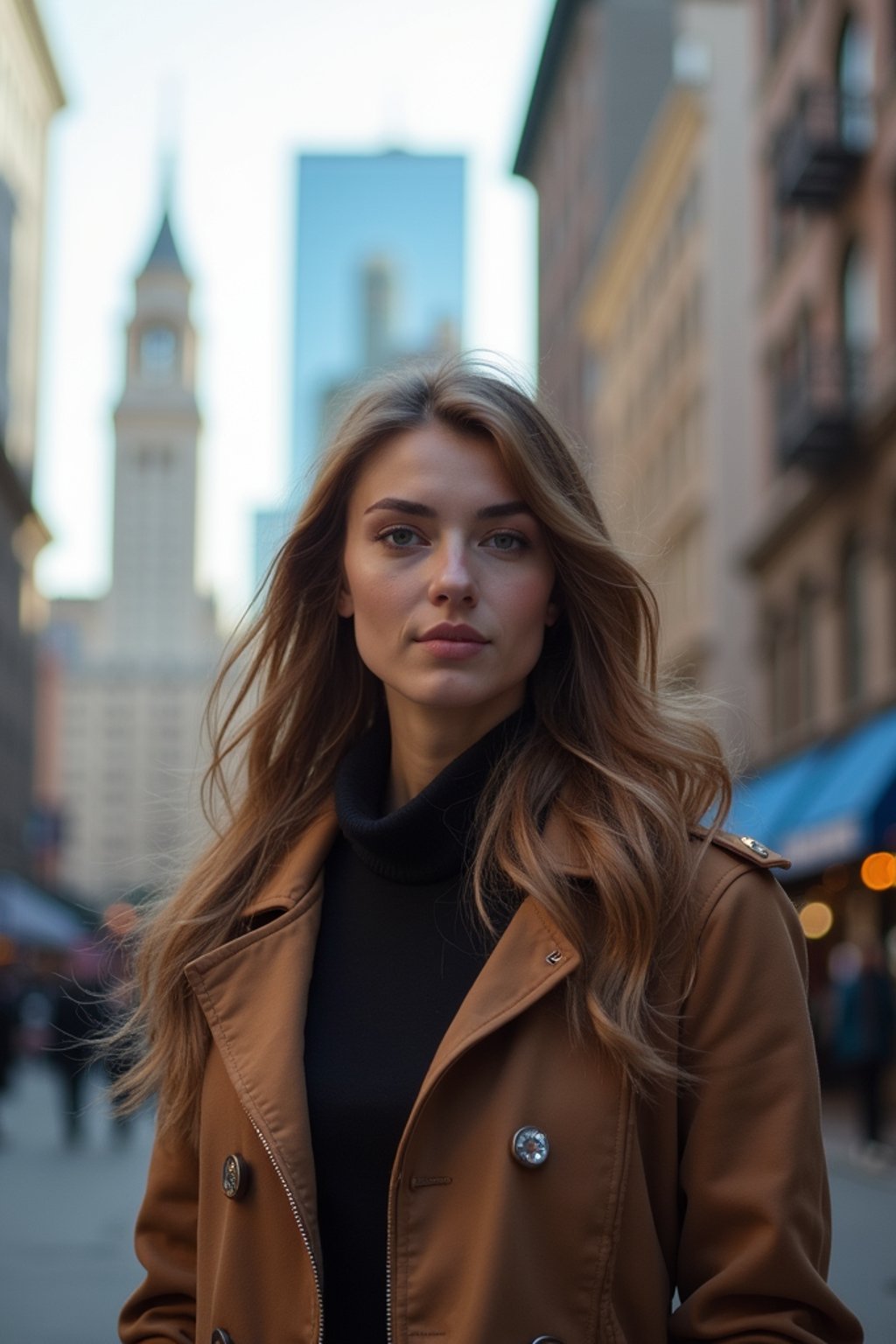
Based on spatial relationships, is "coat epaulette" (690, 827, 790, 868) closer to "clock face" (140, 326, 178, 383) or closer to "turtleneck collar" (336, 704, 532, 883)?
"turtleneck collar" (336, 704, 532, 883)

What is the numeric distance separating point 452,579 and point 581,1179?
938 mm

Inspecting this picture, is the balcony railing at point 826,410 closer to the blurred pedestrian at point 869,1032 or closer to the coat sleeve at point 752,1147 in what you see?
the blurred pedestrian at point 869,1032

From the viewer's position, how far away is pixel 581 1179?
2.49m

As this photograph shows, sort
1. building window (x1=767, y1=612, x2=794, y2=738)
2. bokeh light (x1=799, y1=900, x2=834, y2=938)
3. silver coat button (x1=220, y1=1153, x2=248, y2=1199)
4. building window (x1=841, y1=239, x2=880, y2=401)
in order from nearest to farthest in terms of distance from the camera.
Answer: silver coat button (x1=220, y1=1153, x2=248, y2=1199) < building window (x1=841, y1=239, x2=880, y2=401) < bokeh light (x1=799, y1=900, x2=834, y2=938) < building window (x1=767, y1=612, x2=794, y2=738)

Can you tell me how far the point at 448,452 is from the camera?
2.97m

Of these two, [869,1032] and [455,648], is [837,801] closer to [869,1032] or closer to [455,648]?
[869,1032]

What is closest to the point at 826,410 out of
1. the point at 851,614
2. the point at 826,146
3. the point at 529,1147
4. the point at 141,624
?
the point at 851,614

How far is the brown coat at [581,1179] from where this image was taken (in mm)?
2451

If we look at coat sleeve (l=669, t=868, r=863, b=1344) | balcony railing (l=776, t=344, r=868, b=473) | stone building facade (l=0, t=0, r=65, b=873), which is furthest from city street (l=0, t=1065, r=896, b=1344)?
stone building facade (l=0, t=0, r=65, b=873)

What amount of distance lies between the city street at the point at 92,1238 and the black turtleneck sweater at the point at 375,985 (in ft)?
5.34

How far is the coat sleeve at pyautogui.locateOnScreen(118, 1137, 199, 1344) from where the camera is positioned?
2.96 meters

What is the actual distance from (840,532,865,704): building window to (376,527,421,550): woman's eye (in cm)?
2336

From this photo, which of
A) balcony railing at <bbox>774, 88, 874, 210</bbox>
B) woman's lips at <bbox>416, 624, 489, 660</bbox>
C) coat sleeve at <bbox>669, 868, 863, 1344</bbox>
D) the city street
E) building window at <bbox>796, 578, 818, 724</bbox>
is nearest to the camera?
coat sleeve at <bbox>669, 868, 863, 1344</bbox>

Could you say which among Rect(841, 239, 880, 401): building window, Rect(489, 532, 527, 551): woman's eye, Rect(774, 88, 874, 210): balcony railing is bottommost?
Rect(489, 532, 527, 551): woman's eye
